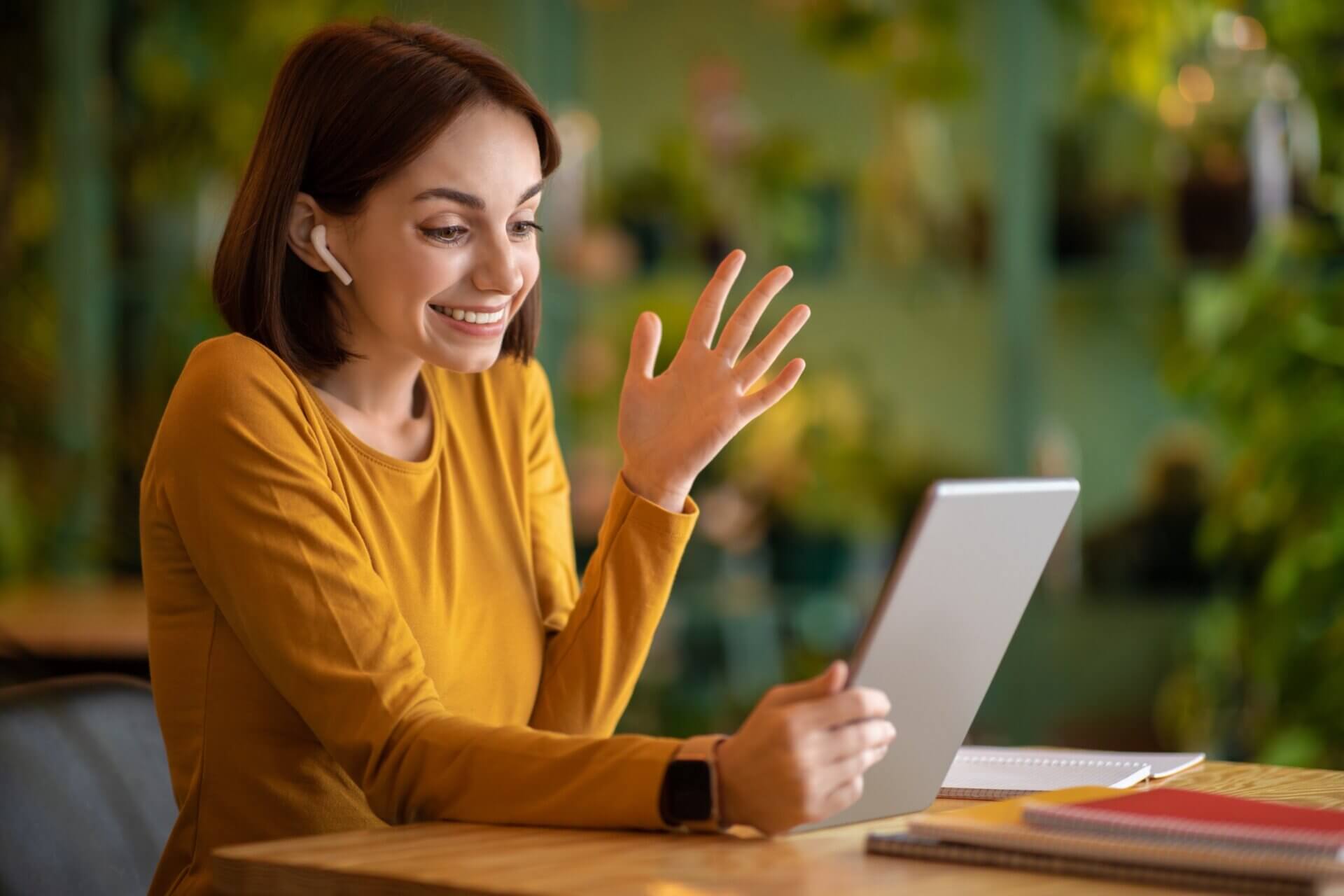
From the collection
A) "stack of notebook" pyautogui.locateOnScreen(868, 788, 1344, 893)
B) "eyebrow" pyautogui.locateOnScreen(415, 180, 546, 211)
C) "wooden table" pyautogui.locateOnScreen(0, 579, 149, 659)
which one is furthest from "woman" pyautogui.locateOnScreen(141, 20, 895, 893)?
"wooden table" pyautogui.locateOnScreen(0, 579, 149, 659)

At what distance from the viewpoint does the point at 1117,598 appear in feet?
11.4

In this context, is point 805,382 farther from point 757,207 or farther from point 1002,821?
point 1002,821

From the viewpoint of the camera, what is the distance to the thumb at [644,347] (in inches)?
55.1

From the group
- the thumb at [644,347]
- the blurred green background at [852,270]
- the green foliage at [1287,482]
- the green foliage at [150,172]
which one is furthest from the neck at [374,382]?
the green foliage at [150,172]

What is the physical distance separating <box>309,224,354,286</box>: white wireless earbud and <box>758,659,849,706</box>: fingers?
59 cm

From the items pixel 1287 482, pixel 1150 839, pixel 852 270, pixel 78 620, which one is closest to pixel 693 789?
pixel 1150 839

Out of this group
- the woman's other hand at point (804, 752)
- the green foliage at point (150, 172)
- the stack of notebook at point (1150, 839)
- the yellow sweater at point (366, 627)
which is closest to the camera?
the stack of notebook at point (1150, 839)

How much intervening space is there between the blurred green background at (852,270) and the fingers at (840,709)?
1.93m

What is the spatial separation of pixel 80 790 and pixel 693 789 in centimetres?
65

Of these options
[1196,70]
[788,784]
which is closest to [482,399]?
[788,784]

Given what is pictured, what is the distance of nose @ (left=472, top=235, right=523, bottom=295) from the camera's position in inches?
55.6

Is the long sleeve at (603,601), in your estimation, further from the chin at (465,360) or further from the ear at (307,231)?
the ear at (307,231)

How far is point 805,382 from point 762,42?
879mm

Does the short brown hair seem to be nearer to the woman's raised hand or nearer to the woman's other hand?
the woman's raised hand
